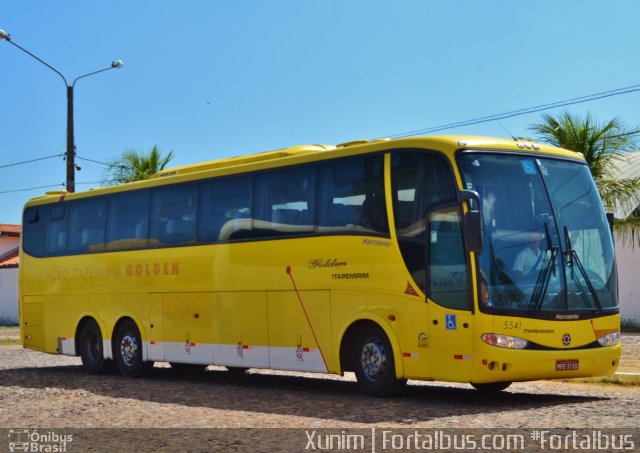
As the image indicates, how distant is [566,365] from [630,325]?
18821mm

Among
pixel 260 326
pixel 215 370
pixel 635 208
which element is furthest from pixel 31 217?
pixel 635 208

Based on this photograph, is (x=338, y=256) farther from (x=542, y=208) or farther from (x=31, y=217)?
(x=31, y=217)

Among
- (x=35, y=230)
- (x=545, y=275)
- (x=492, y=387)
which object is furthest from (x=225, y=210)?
(x=35, y=230)

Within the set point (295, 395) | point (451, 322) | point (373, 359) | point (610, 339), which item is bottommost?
point (295, 395)

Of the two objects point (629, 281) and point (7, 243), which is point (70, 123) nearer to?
point (629, 281)

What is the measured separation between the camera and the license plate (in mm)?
13258

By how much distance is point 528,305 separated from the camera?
13172 millimetres

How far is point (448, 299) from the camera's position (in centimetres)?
1338

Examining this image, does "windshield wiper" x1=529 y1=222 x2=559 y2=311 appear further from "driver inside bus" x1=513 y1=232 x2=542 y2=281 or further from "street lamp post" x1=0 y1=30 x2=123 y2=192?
"street lamp post" x1=0 y1=30 x2=123 y2=192

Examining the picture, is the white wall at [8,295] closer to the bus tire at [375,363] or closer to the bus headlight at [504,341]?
the bus tire at [375,363]

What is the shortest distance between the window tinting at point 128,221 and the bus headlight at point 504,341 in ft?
28.8

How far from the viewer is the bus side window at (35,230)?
2314 cm

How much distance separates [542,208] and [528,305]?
142 centimetres

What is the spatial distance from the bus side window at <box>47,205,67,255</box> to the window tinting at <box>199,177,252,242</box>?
5268mm
